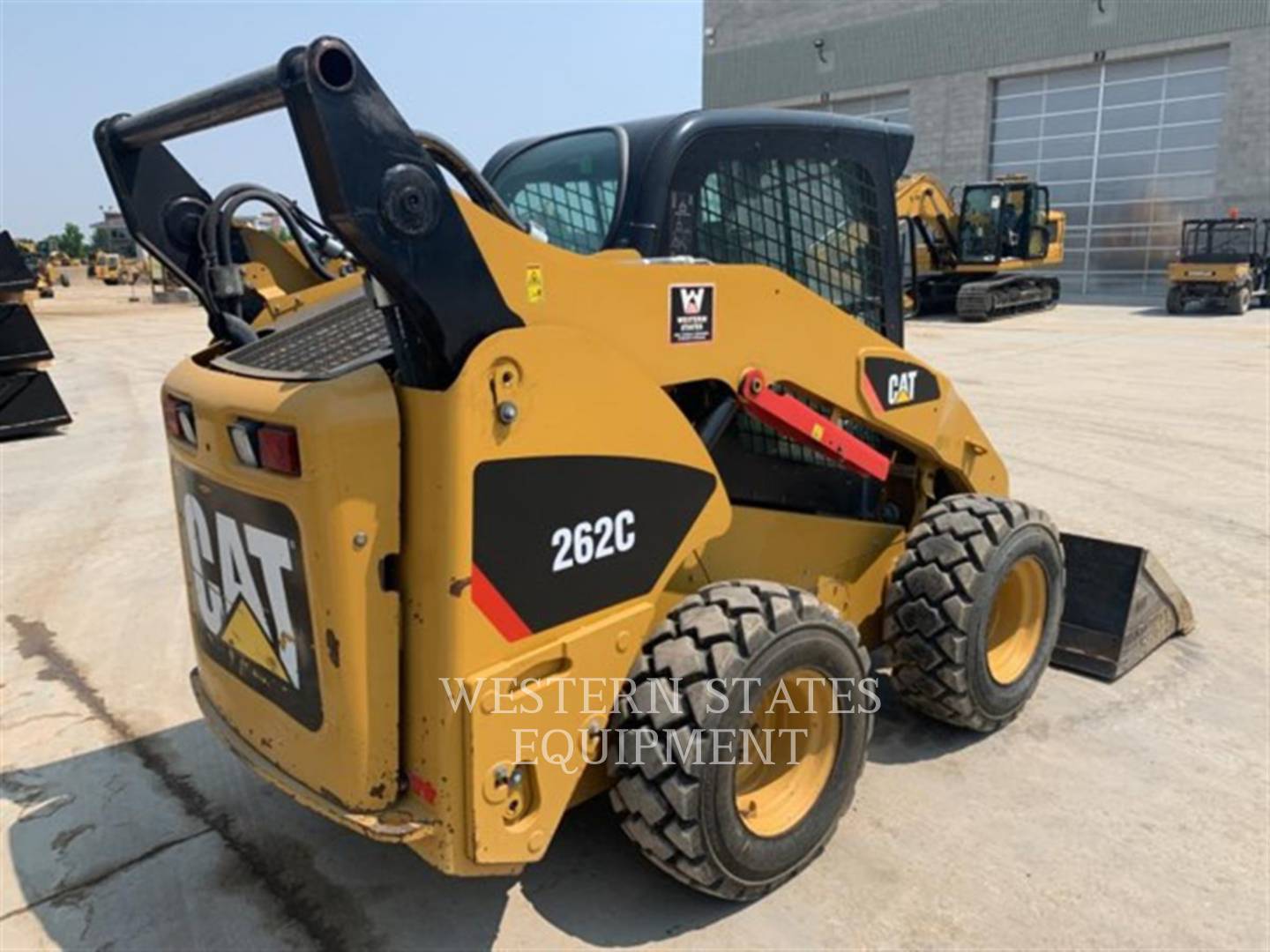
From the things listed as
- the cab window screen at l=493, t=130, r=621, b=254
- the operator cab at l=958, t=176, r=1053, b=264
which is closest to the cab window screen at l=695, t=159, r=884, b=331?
the cab window screen at l=493, t=130, r=621, b=254

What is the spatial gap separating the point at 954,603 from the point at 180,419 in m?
→ 2.35

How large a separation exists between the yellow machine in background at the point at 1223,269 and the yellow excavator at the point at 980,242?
2881 millimetres

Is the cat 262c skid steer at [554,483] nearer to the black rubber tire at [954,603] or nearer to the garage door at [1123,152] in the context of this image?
the black rubber tire at [954,603]

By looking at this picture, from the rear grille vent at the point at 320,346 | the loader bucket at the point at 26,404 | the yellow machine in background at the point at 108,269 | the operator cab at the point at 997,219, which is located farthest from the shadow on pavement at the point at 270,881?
the yellow machine in background at the point at 108,269

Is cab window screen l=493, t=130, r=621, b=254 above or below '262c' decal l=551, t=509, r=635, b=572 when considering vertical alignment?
above

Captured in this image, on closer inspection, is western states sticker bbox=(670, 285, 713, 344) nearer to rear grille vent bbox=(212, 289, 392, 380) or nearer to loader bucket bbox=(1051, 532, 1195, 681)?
rear grille vent bbox=(212, 289, 392, 380)

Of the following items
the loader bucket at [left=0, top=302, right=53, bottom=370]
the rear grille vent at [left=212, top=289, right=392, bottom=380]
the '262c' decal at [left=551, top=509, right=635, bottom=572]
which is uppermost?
the rear grille vent at [left=212, top=289, right=392, bottom=380]

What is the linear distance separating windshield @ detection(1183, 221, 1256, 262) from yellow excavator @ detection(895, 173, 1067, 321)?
10.4 feet

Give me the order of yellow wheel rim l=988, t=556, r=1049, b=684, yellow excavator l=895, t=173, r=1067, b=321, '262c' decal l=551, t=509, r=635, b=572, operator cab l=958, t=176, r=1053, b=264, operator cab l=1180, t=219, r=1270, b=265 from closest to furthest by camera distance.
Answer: '262c' decal l=551, t=509, r=635, b=572 < yellow wheel rim l=988, t=556, r=1049, b=684 < yellow excavator l=895, t=173, r=1067, b=321 < operator cab l=958, t=176, r=1053, b=264 < operator cab l=1180, t=219, r=1270, b=265

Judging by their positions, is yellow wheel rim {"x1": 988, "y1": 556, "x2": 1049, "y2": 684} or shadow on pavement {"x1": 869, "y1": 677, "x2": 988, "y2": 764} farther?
yellow wheel rim {"x1": 988, "y1": 556, "x2": 1049, "y2": 684}

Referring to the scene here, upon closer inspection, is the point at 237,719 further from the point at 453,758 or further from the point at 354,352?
the point at 354,352

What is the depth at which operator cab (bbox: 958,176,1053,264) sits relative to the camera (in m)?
21.0

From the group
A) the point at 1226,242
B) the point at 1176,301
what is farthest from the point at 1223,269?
the point at 1226,242

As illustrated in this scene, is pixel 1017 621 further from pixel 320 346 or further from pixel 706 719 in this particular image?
pixel 320 346
